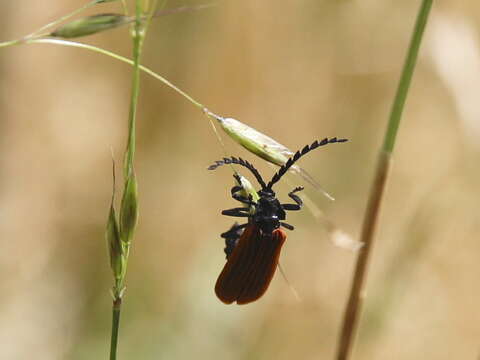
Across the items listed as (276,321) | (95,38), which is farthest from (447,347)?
(95,38)

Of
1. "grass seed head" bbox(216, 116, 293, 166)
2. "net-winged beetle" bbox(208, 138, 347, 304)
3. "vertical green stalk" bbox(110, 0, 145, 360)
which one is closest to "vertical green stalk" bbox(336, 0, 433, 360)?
"grass seed head" bbox(216, 116, 293, 166)

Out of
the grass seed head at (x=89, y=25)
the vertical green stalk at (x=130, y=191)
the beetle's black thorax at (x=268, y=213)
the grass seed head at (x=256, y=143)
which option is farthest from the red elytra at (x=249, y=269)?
the grass seed head at (x=89, y=25)

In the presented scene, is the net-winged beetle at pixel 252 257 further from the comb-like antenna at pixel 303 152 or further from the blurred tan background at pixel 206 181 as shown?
the blurred tan background at pixel 206 181

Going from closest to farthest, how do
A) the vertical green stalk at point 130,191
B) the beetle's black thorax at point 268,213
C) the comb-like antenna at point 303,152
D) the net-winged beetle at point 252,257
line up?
the vertical green stalk at point 130,191, the comb-like antenna at point 303,152, the net-winged beetle at point 252,257, the beetle's black thorax at point 268,213

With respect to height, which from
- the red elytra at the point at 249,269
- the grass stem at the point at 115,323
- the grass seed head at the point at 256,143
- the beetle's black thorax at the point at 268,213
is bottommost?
the grass stem at the point at 115,323

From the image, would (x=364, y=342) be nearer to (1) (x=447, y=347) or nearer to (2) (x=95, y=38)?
(1) (x=447, y=347)

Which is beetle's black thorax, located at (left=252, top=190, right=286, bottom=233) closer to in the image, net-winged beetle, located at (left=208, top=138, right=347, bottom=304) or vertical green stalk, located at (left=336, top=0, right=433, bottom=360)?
net-winged beetle, located at (left=208, top=138, right=347, bottom=304)
